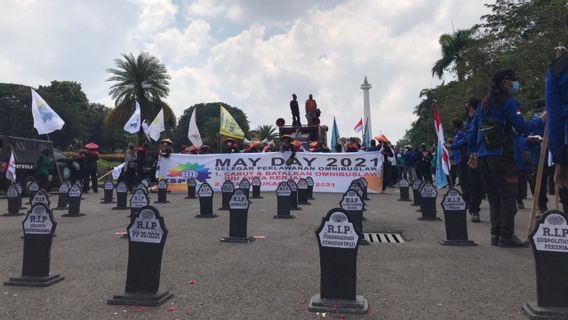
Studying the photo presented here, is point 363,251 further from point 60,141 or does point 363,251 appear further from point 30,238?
point 60,141

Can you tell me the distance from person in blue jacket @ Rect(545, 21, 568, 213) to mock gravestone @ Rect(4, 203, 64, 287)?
485 cm

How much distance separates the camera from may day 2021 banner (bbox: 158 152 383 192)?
55.1ft

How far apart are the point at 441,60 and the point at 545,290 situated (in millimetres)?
50006

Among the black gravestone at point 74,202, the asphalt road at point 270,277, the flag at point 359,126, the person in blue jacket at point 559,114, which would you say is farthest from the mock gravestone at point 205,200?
the flag at point 359,126

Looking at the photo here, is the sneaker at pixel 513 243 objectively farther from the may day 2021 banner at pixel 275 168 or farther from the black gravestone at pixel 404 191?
the may day 2021 banner at pixel 275 168

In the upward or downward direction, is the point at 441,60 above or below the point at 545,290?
above

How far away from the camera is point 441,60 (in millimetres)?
50031

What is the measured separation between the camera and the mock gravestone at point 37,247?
15.6 feet

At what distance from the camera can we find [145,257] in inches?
166

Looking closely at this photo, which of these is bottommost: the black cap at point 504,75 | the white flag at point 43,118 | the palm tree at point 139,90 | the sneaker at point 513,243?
the sneaker at point 513,243

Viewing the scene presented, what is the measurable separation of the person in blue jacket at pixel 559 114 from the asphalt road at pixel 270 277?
1.19 meters

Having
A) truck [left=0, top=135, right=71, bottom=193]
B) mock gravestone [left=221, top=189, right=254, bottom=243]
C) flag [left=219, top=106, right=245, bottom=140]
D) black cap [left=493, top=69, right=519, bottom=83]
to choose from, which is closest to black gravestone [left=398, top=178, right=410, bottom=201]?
mock gravestone [left=221, top=189, right=254, bottom=243]

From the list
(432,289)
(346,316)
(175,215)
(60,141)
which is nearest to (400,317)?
(346,316)

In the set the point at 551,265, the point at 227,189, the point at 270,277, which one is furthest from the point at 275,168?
the point at 551,265
